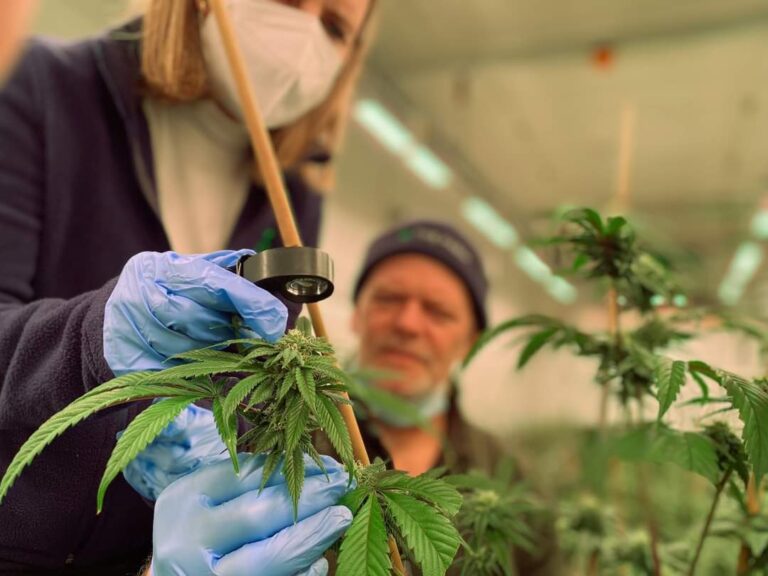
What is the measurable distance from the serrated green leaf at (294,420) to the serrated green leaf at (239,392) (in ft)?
0.08

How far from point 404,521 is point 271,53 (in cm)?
62

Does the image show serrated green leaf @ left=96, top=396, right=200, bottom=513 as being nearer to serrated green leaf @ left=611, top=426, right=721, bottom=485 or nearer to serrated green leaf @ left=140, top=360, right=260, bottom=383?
serrated green leaf @ left=140, top=360, right=260, bottom=383

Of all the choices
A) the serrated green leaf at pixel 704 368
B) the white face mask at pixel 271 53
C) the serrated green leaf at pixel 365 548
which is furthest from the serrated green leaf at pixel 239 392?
the white face mask at pixel 271 53

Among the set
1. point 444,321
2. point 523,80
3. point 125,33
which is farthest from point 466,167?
point 125,33

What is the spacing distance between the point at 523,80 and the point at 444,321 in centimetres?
284

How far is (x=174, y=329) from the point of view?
452 mm

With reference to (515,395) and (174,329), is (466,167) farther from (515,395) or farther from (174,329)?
(174,329)

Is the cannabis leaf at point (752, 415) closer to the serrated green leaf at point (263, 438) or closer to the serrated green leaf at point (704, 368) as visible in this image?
the serrated green leaf at point (704, 368)

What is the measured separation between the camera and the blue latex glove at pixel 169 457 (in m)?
0.51

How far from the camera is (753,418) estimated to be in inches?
18.0

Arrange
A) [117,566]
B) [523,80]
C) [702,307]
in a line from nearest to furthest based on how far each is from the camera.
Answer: [117,566] → [702,307] → [523,80]

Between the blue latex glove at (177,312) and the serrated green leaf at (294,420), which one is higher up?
the blue latex glove at (177,312)

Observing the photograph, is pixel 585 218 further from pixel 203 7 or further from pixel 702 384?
pixel 203 7

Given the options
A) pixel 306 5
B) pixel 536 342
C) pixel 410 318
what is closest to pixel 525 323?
pixel 536 342
